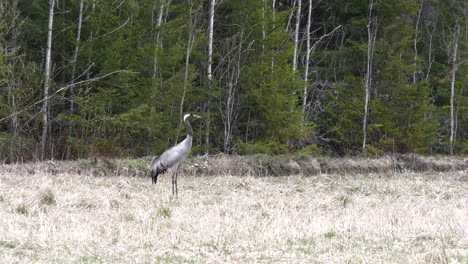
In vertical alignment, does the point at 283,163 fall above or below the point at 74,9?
below

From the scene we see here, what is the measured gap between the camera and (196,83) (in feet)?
74.6

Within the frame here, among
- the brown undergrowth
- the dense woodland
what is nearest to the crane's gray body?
the dense woodland

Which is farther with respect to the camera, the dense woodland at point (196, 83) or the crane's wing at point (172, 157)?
the dense woodland at point (196, 83)

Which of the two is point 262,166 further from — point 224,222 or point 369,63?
point 369,63

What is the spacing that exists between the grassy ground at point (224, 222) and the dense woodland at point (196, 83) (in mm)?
2856

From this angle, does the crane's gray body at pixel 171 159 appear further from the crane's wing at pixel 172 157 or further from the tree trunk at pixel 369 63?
the tree trunk at pixel 369 63

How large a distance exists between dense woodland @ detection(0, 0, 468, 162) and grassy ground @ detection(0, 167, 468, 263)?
2.86 m

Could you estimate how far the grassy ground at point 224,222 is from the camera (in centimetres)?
605

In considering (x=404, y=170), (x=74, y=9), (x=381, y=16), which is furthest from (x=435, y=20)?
(x=74, y=9)

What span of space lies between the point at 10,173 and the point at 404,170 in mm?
11862

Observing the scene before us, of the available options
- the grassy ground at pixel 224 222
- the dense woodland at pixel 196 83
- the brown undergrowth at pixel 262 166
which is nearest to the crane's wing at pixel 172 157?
the grassy ground at pixel 224 222

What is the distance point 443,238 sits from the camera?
702cm

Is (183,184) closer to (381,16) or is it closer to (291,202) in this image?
(291,202)

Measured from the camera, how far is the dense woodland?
1700cm
